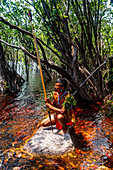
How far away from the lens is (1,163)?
10.4 ft

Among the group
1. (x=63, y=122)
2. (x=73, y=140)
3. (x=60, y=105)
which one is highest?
(x=60, y=105)

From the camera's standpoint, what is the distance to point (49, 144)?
3.49 metres

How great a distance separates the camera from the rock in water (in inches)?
131

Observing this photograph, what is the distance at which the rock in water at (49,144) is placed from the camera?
333 cm

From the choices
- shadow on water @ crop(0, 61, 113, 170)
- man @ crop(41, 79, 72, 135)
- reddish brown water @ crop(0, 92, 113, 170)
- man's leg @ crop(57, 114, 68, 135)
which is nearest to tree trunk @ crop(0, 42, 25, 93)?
reddish brown water @ crop(0, 92, 113, 170)

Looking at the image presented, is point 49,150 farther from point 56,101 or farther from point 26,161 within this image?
point 56,101

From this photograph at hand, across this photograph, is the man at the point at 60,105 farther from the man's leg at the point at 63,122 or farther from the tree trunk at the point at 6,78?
the tree trunk at the point at 6,78

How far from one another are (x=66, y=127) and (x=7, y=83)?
9591mm

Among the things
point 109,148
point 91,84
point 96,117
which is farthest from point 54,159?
point 91,84

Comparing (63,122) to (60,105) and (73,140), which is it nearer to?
(60,105)

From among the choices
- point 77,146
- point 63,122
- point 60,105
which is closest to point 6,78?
point 60,105

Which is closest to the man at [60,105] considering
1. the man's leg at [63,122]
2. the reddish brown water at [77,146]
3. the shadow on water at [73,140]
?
the man's leg at [63,122]

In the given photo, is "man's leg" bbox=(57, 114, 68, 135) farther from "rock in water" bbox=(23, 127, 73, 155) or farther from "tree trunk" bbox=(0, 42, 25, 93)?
"tree trunk" bbox=(0, 42, 25, 93)

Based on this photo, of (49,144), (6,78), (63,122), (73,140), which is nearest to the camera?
(49,144)
